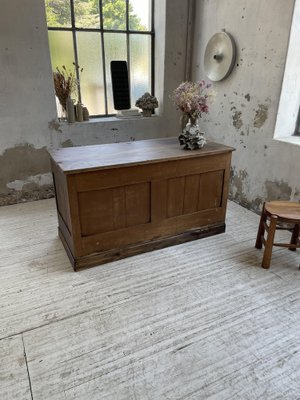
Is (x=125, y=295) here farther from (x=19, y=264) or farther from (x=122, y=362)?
(x=19, y=264)

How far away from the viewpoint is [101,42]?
3875 mm

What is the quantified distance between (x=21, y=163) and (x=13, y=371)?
2696 millimetres

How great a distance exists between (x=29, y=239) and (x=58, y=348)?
1.45 m

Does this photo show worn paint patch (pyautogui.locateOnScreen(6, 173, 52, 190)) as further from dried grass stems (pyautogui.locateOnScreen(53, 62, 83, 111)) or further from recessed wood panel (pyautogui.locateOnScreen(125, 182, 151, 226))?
recessed wood panel (pyautogui.locateOnScreen(125, 182, 151, 226))

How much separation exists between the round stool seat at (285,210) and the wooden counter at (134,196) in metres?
0.52

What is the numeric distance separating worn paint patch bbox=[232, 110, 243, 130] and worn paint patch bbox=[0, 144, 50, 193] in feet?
8.09

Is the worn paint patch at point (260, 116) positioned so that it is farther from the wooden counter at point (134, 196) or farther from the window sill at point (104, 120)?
the window sill at point (104, 120)

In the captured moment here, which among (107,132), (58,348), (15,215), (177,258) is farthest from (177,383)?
(107,132)

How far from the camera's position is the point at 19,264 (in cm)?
253

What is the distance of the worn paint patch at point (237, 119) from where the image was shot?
3.51 m

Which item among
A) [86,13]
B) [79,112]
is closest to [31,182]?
[79,112]

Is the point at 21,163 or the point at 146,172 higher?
the point at 146,172

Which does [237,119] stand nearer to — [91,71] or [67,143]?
[91,71]

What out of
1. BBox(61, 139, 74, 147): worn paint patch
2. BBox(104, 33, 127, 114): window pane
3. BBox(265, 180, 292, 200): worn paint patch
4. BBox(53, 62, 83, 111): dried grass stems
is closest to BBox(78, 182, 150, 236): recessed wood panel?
BBox(265, 180, 292, 200): worn paint patch
